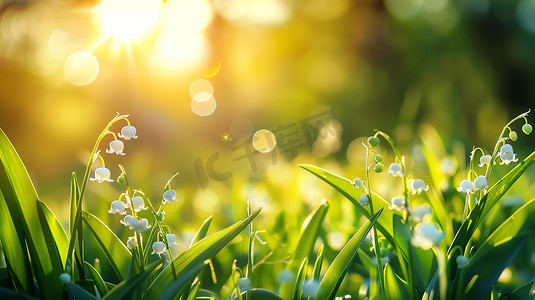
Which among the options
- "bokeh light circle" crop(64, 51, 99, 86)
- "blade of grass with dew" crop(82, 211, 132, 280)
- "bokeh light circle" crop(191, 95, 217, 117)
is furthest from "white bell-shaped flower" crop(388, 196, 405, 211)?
"bokeh light circle" crop(64, 51, 99, 86)

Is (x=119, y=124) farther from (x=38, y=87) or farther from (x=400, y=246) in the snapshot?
(x=400, y=246)

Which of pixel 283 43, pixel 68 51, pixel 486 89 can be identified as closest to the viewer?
pixel 68 51

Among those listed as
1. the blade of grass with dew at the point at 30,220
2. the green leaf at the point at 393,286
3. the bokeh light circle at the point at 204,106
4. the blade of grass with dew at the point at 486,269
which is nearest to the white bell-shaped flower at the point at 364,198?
the green leaf at the point at 393,286

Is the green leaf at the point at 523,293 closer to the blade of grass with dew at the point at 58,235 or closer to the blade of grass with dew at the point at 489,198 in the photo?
the blade of grass with dew at the point at 489,198

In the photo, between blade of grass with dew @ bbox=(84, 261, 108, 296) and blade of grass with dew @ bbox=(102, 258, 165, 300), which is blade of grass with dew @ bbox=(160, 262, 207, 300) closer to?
blade of grass with dew @ bbox=(102, 258, 165, 300)

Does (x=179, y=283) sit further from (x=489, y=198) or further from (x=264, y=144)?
(x=264, y=144)

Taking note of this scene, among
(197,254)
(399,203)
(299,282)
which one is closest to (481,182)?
(399,203)

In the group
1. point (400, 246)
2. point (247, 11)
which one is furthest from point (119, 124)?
point (400, 246)
